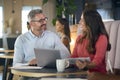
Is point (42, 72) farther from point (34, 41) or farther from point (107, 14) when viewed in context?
point (107, 14)

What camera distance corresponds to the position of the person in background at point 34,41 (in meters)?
3.25

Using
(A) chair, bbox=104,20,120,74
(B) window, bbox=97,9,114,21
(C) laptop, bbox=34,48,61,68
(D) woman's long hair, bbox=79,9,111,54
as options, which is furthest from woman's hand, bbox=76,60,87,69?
(B) window, bbox=97,9,114,21

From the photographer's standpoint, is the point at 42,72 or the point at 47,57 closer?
the point at 42,72

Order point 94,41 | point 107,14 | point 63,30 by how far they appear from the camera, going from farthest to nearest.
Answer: point 107,14
point 63,30
point 94,41

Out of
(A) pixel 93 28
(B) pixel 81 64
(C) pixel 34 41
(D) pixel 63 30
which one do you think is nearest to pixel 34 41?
(C) pixel 34 41

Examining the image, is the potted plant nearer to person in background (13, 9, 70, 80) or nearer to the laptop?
person in background (13, 9, 70, 80)

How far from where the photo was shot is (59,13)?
709 cm

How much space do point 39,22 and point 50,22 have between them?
456 centimetres

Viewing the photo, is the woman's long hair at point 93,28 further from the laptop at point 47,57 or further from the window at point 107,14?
the window at point 107,14

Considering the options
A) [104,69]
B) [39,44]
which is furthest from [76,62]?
[39,44]

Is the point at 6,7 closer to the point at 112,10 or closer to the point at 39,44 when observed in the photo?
the point at 112,10

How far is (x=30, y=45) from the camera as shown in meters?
3.28

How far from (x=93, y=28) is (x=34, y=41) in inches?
26.6

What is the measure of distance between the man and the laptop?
535 mm
